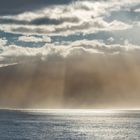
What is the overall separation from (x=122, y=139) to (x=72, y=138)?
14.5 metres

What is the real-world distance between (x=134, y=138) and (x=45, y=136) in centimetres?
2665

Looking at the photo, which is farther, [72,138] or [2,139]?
[72,138]

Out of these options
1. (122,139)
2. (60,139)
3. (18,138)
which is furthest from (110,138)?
(18,138)

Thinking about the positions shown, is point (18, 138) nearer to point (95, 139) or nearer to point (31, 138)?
point (31, 138)

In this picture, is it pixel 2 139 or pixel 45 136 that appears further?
pixel 45 136

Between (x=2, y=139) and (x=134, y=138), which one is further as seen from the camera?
(x=134, y=138)

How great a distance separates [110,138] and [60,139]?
15197 mm

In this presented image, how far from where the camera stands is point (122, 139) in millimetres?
148250

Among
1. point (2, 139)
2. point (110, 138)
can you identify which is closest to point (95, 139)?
point (110, 138)

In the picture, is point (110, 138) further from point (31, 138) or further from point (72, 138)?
point (31, 138)

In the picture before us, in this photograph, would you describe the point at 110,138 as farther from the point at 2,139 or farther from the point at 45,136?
the point at 2,139

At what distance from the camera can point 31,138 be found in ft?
479

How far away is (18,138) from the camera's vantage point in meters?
146

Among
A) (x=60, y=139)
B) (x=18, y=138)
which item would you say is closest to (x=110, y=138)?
(x=60, y=139)
